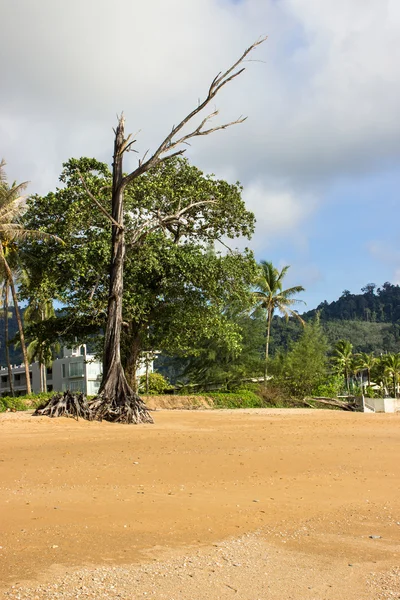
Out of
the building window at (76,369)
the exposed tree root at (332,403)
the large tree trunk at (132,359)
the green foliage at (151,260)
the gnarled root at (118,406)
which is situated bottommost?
the exposed tree root at (332,403)

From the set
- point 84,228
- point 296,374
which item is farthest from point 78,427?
point 296,374

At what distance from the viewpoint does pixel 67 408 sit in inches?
579

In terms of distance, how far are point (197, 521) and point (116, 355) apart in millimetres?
11576

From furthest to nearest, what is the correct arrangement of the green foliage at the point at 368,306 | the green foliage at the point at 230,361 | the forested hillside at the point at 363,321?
the green foliage at the point at 368,306, the forested hillside at the point at 363,321, the green foliage at the point at 230,361

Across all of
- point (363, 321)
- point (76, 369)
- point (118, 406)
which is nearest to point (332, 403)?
point (118, 406)

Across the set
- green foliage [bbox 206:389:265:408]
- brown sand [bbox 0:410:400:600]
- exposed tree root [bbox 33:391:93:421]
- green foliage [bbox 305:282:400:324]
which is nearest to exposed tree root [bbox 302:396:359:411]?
green foliage [bbox 206:389:265:408]

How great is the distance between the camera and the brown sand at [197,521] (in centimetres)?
417

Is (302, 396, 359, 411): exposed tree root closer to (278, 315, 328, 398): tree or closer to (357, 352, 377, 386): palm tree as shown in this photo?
(278, 315, 328, 398): tree

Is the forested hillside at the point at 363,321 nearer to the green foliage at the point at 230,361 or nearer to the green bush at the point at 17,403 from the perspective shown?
the green foliage at the point at 230,361

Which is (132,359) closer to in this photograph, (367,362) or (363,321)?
(367,362)

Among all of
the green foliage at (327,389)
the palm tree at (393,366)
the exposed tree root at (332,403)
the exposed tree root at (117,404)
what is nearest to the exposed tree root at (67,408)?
the exposed tree root at (117,404)

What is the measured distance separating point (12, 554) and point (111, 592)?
102cm

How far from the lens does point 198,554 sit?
4742mm

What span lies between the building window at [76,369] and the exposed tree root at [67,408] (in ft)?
210
